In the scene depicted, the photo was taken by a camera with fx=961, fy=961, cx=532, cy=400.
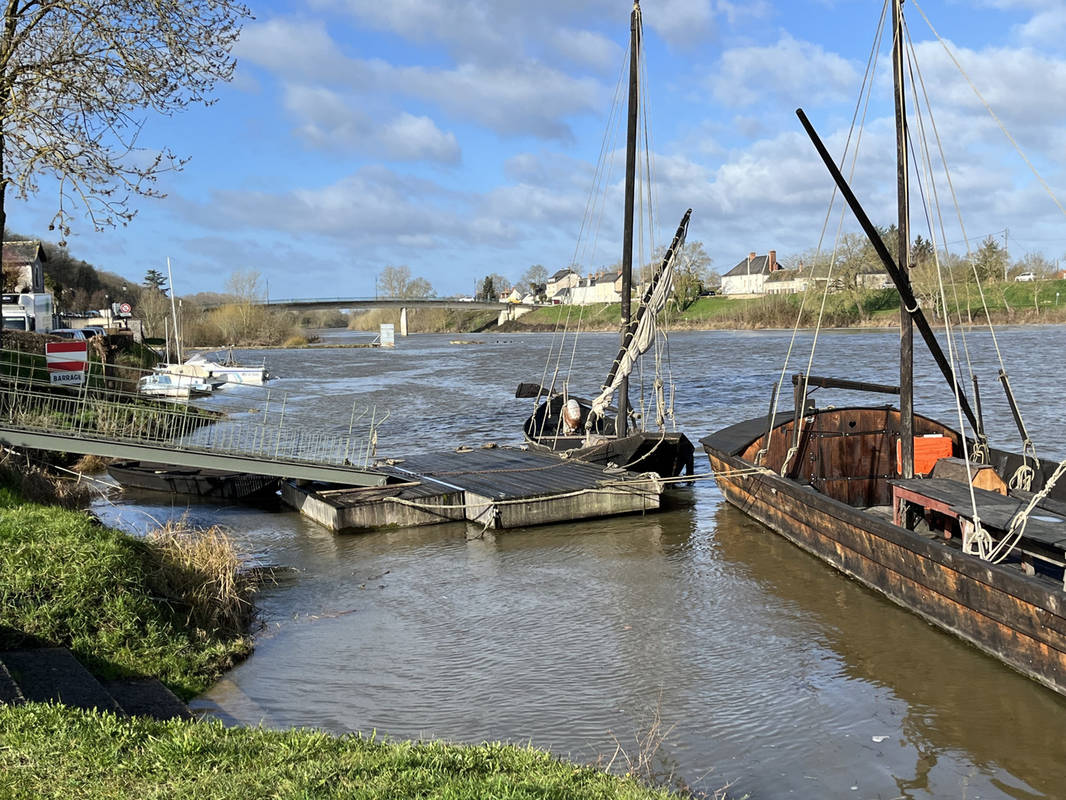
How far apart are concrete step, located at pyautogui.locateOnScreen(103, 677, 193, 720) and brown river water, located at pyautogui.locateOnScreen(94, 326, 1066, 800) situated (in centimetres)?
59

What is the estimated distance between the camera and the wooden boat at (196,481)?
1878 centimetres

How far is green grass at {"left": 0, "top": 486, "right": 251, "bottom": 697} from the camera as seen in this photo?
25.2ft

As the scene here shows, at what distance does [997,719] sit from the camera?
8.03 meters

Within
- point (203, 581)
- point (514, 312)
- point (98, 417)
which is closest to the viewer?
point (203, 581)

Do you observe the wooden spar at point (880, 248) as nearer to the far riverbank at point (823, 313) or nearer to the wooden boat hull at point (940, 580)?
the wooden boat hull at point (940, 580)

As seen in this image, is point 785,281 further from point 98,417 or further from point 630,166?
point 98,417

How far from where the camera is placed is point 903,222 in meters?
12.6

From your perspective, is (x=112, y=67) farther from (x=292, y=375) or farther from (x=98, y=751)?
(x=292, y=375)

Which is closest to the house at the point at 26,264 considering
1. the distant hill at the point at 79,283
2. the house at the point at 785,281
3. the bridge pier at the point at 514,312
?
the distant hill at the point at 79,283

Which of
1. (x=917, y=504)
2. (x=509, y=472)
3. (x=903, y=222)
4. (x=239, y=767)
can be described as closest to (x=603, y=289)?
(x=509, y=472)

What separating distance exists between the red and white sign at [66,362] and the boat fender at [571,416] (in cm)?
1029

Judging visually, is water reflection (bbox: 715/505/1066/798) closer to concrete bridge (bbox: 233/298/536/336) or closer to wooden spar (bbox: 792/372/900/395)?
wooden spar (bbox: 792/372/900/395)

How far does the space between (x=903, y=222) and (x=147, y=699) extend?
10.5 metres

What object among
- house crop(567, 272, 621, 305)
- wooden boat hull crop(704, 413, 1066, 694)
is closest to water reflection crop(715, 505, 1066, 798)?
wooden boat hull crop(704, 413, 1066, 694)
